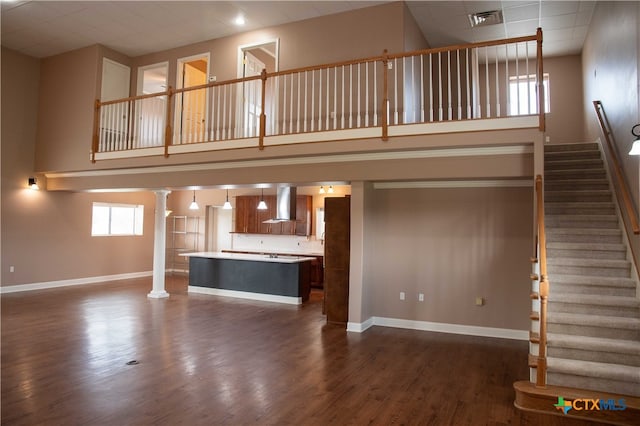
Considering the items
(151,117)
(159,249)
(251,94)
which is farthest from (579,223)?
(151,117)

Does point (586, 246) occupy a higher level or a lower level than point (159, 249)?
higher

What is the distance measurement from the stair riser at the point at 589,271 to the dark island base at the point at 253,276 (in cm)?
470

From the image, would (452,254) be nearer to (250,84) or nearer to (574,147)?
(574,147)

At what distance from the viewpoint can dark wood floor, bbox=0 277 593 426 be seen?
3.26 metres

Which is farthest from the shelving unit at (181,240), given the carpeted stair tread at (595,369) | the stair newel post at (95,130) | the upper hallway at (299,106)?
the carpeted stair tread at (595,369)

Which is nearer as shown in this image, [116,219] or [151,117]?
[151,117]

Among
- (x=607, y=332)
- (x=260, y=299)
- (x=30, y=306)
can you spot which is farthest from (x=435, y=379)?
(x=30, y=306)

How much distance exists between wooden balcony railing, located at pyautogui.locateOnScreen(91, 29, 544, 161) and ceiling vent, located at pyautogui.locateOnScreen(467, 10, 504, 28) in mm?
508

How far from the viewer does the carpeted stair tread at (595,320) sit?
12.3 feet

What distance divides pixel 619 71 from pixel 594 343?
326cm

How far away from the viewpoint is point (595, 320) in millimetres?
3846

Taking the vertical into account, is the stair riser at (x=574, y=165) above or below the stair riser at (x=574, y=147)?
below

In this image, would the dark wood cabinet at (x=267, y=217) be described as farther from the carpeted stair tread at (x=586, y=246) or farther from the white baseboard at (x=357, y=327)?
the carpeted stair tread at (x=586, y=246)

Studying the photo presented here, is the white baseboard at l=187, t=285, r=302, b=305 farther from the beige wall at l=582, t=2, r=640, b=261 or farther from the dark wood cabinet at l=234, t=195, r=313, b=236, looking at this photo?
the beige wall at l=582, t=2, r=640, b=261
